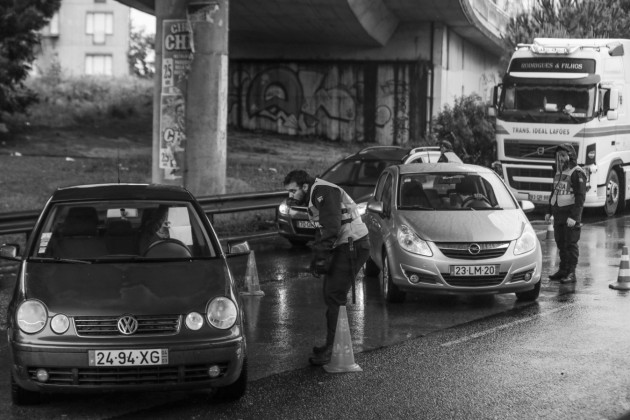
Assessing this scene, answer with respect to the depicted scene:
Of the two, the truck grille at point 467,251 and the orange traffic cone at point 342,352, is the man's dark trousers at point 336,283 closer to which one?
the orange traffic cone at point 342,352

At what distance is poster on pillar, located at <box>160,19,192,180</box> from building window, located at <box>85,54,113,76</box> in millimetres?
66368

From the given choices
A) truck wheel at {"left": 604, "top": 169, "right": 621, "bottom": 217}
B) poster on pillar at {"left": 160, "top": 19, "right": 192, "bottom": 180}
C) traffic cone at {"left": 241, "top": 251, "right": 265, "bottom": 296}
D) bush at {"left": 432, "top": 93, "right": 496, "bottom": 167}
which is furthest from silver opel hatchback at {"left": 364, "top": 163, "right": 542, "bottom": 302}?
bush at {"left": 432, "top": 93, "right": 496, "bottom": 167}

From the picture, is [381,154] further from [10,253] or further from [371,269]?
[10,253]

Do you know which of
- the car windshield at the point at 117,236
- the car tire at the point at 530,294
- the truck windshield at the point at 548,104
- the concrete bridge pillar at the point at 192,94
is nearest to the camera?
the car windshield at the point at 117,236

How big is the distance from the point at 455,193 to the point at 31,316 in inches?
265

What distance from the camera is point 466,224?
1184cm

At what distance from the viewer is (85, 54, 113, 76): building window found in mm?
84562

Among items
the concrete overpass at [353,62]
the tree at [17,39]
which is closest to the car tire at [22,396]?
the tree at [17,39]

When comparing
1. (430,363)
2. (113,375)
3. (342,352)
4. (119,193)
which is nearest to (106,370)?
(113,375)

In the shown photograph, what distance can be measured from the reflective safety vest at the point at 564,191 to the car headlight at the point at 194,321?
23.4 feet

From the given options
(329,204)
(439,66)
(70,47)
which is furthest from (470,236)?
(70,47)

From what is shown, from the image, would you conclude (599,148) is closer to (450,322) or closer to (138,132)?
(450,322)

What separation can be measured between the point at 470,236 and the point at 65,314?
5.45 metres

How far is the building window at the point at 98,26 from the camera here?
8394 centimetres
